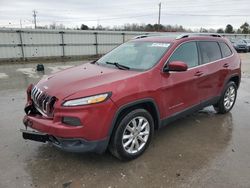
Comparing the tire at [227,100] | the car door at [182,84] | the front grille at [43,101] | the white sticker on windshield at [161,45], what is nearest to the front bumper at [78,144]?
the front grille at [43,101]

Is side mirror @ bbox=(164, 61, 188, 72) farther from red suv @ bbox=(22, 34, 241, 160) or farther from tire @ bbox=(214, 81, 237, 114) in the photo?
tire @ bbox=(214, 81, 237, 114)

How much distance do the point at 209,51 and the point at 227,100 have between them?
1406 mm

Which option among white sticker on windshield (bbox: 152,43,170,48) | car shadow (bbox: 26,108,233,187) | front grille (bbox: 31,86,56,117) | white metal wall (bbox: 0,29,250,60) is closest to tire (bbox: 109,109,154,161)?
car shadow (bbox: 26,108,233,187)

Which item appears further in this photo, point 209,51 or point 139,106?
point 209,51

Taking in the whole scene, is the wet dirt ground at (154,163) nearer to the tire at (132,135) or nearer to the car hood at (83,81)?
the tire at (132,135)

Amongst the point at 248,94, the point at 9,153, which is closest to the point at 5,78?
the point at 9,153

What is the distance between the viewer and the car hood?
323 centimetres

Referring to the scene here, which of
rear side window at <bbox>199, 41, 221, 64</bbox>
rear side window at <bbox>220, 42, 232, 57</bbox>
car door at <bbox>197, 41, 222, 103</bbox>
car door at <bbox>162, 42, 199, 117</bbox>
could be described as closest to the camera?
car door at <bbox>162, 42, 199, 117</bbox>

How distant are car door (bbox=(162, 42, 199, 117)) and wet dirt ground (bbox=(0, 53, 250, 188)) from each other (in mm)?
605

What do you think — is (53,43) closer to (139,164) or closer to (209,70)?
(209,70)

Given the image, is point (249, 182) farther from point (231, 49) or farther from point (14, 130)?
point (14, 130)

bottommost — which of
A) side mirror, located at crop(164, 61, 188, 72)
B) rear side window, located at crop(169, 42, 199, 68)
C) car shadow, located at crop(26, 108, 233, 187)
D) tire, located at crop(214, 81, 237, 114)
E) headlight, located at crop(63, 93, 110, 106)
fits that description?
car shadow, located at crop(26, 108, 233, 187)

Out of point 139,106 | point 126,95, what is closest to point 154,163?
point 139,106

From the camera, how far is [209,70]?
191 inches
